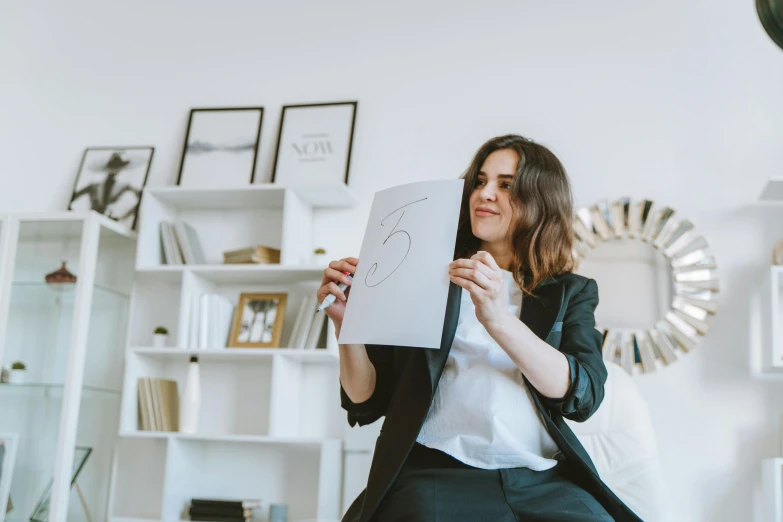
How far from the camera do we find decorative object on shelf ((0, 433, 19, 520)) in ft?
9.21

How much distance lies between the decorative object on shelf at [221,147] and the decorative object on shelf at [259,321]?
18.5 inches

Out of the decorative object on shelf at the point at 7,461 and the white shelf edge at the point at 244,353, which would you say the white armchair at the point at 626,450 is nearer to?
the white shelf edge at the point at 244,353

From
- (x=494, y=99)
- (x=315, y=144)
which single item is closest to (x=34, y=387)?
(x=315, y=144)

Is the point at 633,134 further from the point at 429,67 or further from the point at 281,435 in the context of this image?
the point at 281,435

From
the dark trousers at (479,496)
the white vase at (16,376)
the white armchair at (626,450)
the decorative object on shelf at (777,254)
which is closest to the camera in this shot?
the dark trousers at (479,496)

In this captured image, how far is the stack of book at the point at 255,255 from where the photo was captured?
9.61ft

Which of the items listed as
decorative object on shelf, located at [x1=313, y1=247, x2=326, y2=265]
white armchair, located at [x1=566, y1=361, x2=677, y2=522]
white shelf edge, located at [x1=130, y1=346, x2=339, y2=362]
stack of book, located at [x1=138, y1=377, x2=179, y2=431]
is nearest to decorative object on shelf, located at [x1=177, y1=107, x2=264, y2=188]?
decorative object on shelf, located at [x1=313, y1=247, x2=326, y2=265]

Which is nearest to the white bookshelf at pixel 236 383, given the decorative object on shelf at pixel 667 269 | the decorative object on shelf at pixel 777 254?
the decorative object on shelf at pixel 667 269

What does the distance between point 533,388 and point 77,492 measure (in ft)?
6.87

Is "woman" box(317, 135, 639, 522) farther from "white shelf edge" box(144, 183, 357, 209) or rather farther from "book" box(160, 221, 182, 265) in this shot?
"book" box(160, 221, 182, 265)

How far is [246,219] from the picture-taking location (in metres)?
3.20

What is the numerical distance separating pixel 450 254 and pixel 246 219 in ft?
6.38

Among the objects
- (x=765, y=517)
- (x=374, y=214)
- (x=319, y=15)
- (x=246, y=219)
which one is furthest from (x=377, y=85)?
(x=765, y=517)

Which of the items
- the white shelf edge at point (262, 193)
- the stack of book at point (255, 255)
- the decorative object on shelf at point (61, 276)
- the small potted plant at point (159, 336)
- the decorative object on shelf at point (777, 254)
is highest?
the white shelf edge at point (262, 193)
